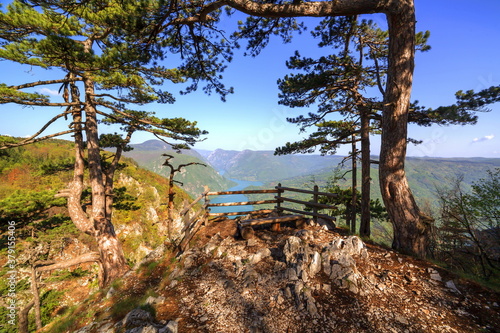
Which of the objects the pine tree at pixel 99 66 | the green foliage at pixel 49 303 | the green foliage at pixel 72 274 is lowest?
the green foliage at pixel 49 303

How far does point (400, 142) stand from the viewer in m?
5.00

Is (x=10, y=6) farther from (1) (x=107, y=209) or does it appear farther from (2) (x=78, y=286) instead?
(2) (x=78, y=286)

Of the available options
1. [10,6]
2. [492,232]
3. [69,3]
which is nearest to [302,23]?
[69,3]

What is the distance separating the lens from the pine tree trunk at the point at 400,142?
4.88m

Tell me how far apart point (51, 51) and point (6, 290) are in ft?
51.9

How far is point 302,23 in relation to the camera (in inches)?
248

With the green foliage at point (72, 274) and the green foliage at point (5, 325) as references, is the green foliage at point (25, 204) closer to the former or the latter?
the green foliage at point (72, 274)

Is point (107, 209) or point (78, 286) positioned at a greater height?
point (107, 209)

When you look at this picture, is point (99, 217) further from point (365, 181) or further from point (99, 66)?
point (365, 181)

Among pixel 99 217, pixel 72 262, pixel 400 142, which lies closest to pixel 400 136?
pixel 400 142

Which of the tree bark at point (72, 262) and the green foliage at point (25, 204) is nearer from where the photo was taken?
the green foliage at point (25, 204)

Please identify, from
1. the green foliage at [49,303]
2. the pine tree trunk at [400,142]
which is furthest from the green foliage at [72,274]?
the pine tree trunk at [400,142]

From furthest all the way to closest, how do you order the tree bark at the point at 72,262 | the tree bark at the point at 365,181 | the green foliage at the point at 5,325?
the green foliage at the point at 5,325 < the tree bark at the point at 365,181 < the tree bark at the point at 72,262

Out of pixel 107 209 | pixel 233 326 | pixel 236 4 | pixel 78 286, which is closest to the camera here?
pixel 233 326
